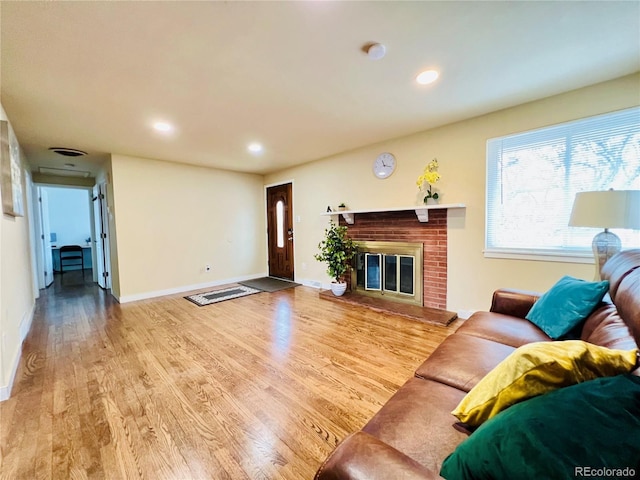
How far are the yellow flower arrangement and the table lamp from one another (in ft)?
4.62

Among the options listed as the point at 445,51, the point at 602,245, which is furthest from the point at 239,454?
the point at 602,245

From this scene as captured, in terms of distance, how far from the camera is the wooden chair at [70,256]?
6766mm

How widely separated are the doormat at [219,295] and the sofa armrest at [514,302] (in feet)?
11.5

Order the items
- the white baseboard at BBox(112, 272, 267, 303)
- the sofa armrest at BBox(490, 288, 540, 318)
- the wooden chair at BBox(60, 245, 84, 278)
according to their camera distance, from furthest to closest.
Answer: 1. the wooden chair at BBox(60, 245, 84, 278)
2. the white baseboard at BBox(112, 272, 267, 303)
3. the sofa armrest at BBox(490, 288, 540, 318)

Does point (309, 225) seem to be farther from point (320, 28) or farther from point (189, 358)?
point (320, 28)

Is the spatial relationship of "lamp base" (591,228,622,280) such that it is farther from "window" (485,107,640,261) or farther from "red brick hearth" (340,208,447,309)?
"red brick hearth" (340,208,447,309)

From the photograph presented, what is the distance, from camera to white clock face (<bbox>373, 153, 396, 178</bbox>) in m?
3.73

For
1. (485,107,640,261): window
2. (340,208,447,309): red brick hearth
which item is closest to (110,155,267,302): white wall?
(340,208,447,309): red brick hearth

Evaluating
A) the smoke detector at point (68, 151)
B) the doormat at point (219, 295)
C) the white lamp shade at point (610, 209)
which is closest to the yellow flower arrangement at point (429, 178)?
the white lamp shade at point (610, 209)

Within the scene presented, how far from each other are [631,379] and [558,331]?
3.82ft

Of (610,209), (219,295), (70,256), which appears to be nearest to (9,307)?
(219,295)

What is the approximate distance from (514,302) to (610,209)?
87cm

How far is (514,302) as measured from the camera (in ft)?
6.81

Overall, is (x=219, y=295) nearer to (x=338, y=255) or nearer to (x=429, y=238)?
(x=338, y=255)
